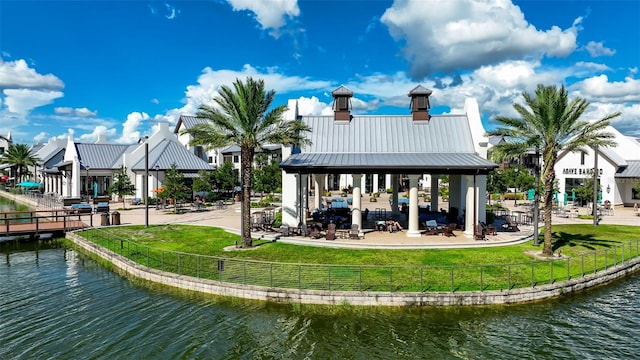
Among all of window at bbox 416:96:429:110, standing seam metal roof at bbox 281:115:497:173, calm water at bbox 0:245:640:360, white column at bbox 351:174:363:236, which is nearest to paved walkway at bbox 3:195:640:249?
white column at bbox 351:174:363:236

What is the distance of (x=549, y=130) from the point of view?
22984 mm

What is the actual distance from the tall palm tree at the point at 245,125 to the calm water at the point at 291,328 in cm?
856

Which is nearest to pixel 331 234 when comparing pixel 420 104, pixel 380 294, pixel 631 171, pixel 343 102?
pixel 380 294

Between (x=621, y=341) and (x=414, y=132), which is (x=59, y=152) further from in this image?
(x=621, y=341)

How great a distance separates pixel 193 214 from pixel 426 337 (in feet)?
104

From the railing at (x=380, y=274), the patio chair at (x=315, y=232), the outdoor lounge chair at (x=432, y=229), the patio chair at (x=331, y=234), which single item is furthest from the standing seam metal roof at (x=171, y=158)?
the outdoor lounge chair at (x=432, y=229)

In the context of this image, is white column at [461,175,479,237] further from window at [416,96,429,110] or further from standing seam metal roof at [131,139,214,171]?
standing seam metal roof at [131,139,214,171]

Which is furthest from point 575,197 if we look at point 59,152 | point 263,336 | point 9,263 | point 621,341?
point 59,152

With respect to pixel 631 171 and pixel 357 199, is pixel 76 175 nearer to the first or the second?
pixel 357 199

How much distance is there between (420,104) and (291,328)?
74.1ft

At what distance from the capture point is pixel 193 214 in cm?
4081

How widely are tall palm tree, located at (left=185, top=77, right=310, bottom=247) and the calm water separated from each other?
8561mm

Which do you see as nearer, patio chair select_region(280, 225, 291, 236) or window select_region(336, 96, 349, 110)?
patio chair select_region(280, 225, 291, 236)

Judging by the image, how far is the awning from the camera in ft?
85.1
